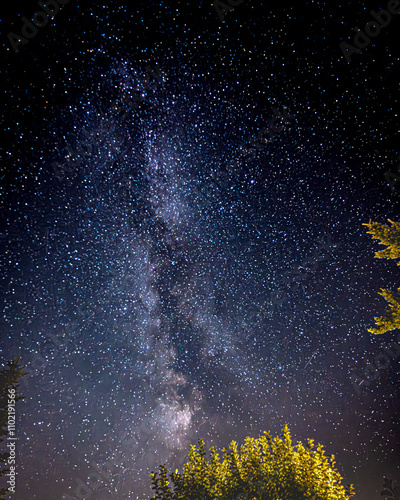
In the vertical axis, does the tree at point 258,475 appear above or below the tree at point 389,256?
below

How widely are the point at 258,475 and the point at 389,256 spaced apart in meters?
8.33

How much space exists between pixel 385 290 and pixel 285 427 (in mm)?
6543

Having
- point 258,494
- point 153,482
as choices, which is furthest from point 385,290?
point 153,482

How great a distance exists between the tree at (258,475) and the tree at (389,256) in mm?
5524

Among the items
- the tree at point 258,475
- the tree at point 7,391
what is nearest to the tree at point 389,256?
the tree at point 258,475

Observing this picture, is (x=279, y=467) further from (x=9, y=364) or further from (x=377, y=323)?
(x=9, y=364)

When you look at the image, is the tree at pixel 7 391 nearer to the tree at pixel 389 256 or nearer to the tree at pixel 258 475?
the tree at pixel 258 475

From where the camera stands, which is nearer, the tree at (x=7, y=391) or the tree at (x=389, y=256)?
the tree at (x=389, y=256)

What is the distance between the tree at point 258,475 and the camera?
7.64m

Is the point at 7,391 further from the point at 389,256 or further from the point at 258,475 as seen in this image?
the point at 389,256

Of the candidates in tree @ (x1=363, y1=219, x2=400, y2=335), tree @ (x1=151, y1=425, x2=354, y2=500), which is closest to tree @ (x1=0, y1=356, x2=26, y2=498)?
tree @ (x1=151, y1=425, x2=354, y2=500)

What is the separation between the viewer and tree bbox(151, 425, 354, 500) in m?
7.64

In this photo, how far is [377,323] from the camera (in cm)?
561

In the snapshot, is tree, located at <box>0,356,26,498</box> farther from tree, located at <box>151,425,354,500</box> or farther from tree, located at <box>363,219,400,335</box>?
tree, located at <box>363,219,400,335</box>
